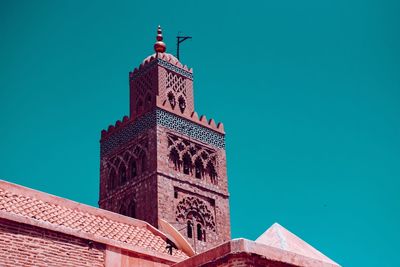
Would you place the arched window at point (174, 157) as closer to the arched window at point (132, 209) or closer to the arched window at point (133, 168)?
the arched window at point (133, 168)

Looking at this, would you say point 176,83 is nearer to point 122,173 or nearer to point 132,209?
point 122,173

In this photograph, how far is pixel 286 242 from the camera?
10.2 meters

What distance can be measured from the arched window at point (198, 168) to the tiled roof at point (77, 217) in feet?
34.0

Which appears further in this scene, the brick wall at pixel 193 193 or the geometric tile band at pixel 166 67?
the geometric tile band at pixel 166 67

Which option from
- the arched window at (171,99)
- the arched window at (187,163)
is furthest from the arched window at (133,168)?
the arched window at (171,99)

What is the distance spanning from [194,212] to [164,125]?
2.96 m

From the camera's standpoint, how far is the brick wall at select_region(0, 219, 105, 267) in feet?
32.9

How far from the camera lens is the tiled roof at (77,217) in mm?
11055

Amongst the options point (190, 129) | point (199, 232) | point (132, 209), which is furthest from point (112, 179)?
point (199, 232)

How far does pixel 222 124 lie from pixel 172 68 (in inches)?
103

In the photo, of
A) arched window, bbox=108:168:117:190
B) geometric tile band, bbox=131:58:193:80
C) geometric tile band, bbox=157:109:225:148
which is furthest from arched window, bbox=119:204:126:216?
geometric tile band, bbox=131:58:193:80

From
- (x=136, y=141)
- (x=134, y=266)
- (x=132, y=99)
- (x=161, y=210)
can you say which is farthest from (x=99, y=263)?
(x=132, y=99)

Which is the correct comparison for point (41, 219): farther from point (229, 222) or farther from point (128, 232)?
point (229, 222)

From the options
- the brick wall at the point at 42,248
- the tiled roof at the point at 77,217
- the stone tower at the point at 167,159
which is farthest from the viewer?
the stone tower at the point at 167,159
